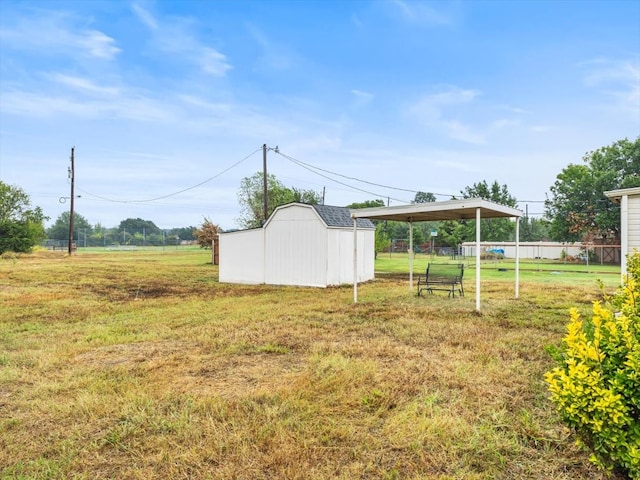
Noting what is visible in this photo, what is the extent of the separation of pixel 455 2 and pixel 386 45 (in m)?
3.54

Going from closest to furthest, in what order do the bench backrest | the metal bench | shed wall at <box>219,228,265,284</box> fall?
1. the metal bench
2. the bench backrest
3. shed wall at <box>219,228,265,284</box>

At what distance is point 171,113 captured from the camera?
18594 millimetres

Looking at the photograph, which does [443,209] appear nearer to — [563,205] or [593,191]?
[593,191]

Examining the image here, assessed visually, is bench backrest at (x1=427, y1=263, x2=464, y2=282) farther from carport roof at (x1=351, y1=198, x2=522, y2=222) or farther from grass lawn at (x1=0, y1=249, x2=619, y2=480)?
grass lawn at (x1=0, y1=249, x2=619, y2=480)

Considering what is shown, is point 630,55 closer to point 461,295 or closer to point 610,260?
point 461,295

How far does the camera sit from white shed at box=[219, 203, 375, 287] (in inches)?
515

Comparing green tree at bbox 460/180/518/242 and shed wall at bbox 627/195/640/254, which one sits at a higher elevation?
green tree at bbox 460/180/518/242

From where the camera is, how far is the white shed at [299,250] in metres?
13.1

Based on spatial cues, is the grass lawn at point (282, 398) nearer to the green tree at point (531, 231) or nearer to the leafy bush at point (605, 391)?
the leafy bush at point (605, 391)

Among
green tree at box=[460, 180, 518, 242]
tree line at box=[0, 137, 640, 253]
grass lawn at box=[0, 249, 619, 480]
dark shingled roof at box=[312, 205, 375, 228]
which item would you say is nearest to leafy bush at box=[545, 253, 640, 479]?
grass lawn at box=[0, 249, 619, 480]

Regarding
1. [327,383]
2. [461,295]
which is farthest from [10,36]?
[461,295]

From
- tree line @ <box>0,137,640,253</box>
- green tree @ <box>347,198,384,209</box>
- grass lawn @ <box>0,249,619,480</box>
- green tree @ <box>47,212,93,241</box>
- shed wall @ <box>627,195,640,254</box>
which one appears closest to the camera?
grass lawn @ <box>0,249,619,480</box>

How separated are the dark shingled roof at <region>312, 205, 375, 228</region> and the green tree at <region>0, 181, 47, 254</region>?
2659cm

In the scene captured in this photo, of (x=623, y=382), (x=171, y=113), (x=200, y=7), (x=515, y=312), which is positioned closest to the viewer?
(x=623, y=382)
